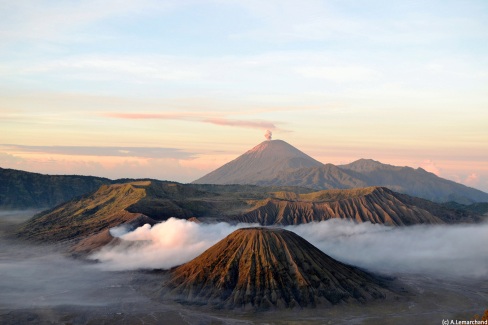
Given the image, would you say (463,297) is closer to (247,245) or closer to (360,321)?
(360,321)

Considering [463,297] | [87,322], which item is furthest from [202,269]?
[463,297]

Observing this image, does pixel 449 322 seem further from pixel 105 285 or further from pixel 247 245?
pixel 105 285

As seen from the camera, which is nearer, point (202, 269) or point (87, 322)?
point (87, 322)

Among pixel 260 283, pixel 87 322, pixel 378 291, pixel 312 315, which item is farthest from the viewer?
pixel 378 291

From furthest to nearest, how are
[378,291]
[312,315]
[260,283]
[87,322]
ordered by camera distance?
[378,291] → [260,283] → [312,315] → [87,322]

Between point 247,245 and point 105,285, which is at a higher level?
point 247,245

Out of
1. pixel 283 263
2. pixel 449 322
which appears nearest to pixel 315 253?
pixel 283 263
